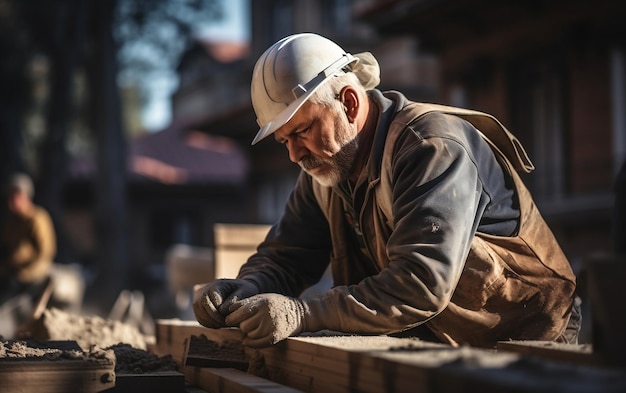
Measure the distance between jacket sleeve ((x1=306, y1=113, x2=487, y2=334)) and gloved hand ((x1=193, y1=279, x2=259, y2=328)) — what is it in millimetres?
420

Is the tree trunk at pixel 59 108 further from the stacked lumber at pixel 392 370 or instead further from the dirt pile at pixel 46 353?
the stacked lumber at pixel 392 370

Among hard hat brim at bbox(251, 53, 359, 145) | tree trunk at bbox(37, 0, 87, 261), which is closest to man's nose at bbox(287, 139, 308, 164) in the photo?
hard hat brim at bbox(251, 53, 359, 145)

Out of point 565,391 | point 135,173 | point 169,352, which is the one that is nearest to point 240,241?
point 169,352

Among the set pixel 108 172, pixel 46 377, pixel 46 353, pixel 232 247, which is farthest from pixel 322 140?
pixel 108 172

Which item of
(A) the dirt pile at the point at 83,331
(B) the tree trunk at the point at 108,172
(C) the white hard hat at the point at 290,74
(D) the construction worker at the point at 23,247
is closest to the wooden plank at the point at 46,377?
(C) the white hard hat at the point at 290,74

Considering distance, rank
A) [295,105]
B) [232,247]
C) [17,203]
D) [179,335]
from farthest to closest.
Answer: [17,203], [232,247], [179,335], [295,105]

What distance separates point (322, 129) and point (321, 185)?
46 cm

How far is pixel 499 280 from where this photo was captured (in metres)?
3.58

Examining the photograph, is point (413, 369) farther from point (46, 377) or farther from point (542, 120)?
point (542, 120)

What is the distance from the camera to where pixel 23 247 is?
12.6m

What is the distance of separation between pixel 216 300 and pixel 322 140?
66cm

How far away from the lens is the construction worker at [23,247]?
12.3m

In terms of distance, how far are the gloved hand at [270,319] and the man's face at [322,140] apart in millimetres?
646

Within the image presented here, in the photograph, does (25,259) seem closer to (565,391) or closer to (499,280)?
(499,280)
